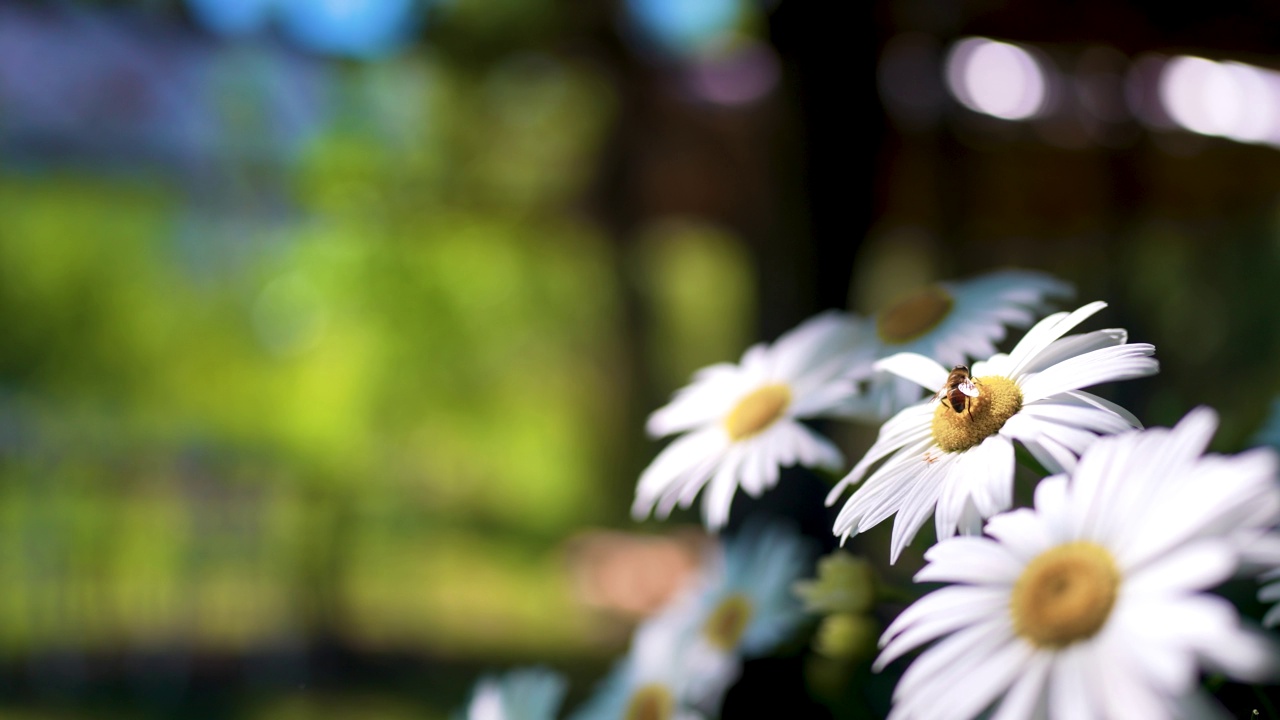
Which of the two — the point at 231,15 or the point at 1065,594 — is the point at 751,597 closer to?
the point at 1065,594

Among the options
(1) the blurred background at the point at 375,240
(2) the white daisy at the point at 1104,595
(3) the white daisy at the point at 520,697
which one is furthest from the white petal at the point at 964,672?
(1) the blurred background at the point at 375,240

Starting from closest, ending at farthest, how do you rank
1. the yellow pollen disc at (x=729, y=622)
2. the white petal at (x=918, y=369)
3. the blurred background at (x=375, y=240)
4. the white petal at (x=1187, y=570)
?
the white petal at (x=1187, y=570), the white petal at (x=918, y=369), the yellow pollen disc at (x=729, y=622), the blurred background at (x=375, y=240)

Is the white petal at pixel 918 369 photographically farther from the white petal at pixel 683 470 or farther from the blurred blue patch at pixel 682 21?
the blurred blue patch at pixel 682 21

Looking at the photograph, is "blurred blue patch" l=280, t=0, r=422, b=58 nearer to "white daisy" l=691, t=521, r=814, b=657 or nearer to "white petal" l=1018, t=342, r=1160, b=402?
"white daisy" l=691, t=521, r=814, b=657

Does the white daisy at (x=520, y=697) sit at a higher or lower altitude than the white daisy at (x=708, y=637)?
lower

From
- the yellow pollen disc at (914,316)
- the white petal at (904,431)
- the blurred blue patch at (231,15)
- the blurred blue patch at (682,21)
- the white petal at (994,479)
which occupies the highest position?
the blurred blue patch at (231,15)

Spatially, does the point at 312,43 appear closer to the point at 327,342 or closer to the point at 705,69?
the point at 327,342

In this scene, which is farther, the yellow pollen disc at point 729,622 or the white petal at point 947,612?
the yellow pollen disc at point 729,622
